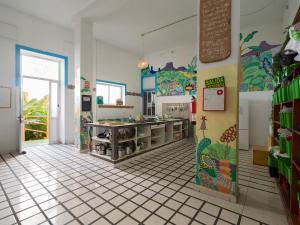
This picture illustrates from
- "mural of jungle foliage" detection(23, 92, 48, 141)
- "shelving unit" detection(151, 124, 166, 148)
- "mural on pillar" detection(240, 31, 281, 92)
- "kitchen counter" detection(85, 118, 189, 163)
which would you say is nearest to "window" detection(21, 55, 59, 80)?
"mural of jungle foliage" detection(23, 92, 48, 141)

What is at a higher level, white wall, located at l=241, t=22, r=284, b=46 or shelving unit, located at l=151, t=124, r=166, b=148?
white wall, located at l=241, t=22, r=284, b=46

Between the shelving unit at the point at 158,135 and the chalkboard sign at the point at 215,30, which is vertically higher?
the chalkboard sign at the point at 215,30

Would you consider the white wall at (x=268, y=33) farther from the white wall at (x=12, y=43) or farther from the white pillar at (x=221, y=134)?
the white wall at (x=12, y=43)

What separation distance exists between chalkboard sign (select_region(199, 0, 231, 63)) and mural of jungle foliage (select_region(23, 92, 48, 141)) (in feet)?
19.3

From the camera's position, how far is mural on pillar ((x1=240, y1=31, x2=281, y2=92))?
15.6ft

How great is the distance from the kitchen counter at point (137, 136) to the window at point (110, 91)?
2347mm

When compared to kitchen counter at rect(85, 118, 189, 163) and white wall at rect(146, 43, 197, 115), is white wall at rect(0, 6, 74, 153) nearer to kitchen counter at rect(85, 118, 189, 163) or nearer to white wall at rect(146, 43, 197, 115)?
kitchen counter at rect(85, 118, 189, 163)

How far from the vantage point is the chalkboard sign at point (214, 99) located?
2.05 meters

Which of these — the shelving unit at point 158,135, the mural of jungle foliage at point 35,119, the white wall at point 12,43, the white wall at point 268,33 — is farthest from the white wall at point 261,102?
the mural of jungle foliage at point 35,119

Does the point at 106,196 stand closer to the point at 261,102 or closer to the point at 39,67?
the point at 39,67

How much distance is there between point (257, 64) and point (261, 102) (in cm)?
118

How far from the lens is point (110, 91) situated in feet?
22.4

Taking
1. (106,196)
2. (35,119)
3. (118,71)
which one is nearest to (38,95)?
(35,119)

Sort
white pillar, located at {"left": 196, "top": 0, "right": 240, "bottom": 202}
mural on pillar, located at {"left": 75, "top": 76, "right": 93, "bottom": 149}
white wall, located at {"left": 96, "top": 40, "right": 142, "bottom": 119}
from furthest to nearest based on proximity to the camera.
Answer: white wall, located at {"left": 96, "top": 40, "right": 142, "bottom": 119} < mural on pillar, located at {"left": 75, "top": 76, "right": 93, "bottom": 149} < white pillar, located at {"left": 196, "top": 0, "right": 240, "bottom": 202}
